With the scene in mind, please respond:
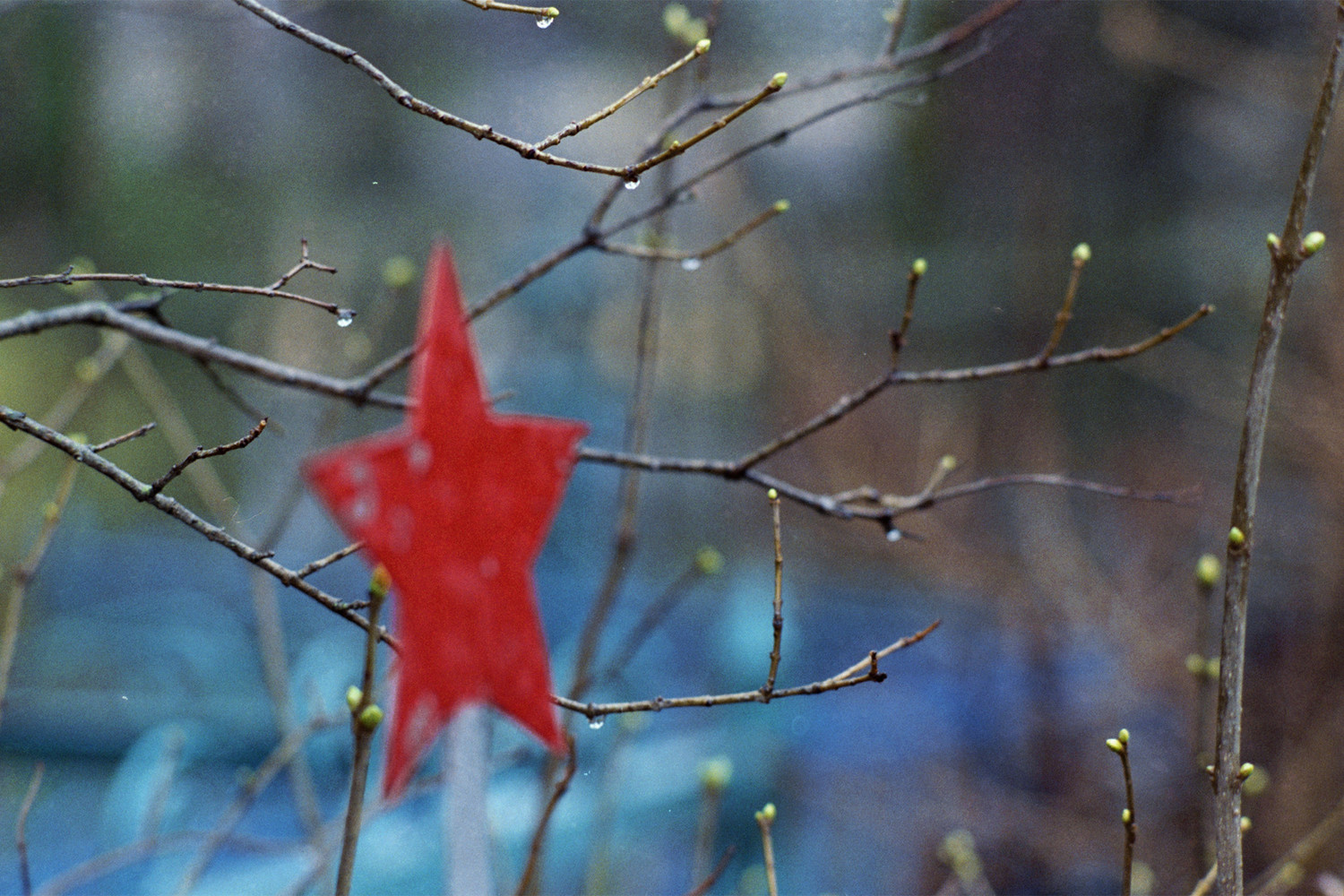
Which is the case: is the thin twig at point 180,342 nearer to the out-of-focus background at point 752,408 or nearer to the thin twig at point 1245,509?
the out-of-focus background at point 752,408

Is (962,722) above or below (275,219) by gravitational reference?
below

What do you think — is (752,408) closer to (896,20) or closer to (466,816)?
(896,20)

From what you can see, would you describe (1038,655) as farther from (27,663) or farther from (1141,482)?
(27,663)

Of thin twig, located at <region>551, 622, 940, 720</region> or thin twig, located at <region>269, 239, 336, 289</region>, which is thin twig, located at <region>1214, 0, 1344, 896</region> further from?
thin twig, located at <region>269, 239, 336, 289</region>

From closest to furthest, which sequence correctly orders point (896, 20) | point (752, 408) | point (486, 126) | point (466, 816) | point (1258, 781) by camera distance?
point (466, 816) → point (486, 126) → point (896, 20) → point (1258, 781) → point (752, 408)

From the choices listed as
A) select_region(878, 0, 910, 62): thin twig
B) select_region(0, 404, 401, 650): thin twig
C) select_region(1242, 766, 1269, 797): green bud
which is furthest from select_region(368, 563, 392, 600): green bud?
select_region(1242, 766, 1269, 797): green bud

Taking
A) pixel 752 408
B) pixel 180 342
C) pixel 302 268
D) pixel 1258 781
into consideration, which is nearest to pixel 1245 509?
pixel 302 268

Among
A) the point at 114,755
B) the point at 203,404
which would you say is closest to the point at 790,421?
the point at 203,404
